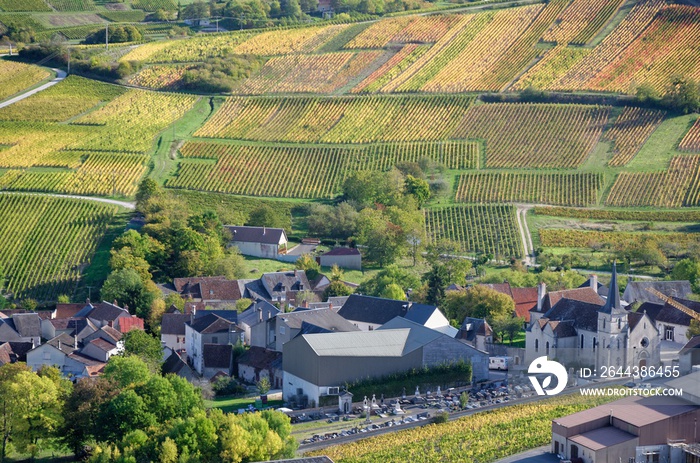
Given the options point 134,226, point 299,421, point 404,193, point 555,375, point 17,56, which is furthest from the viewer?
point 17,56

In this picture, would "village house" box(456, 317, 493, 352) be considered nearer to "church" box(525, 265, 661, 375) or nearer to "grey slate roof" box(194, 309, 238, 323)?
"church" box(525, 265, 661, 375)

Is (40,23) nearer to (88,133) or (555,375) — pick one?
(88,133)

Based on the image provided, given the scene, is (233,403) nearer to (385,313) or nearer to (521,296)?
(385,313)

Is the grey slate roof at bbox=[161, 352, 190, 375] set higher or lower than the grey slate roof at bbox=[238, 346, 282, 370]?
lower

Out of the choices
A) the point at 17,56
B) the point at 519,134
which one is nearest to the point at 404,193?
the point at 519,134

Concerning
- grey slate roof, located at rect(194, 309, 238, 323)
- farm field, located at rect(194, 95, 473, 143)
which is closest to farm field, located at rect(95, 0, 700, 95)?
farm field, located at rect(194, 95, 473, 143)

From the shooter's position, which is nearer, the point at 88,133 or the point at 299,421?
the point at 299,421

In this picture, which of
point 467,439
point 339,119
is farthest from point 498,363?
point 339,119

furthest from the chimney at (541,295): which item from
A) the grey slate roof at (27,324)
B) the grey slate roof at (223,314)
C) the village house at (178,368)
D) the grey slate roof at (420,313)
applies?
the grey slate roof at (27,324)
